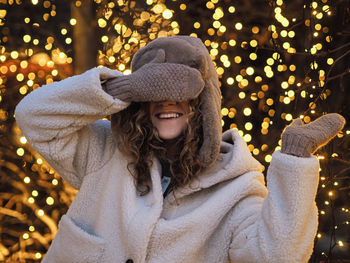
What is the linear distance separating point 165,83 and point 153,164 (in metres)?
0.32

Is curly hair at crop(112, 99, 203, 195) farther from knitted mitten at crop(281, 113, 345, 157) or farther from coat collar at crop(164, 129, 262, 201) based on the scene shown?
knitted mitten at crop(281, 113, 345, 157)

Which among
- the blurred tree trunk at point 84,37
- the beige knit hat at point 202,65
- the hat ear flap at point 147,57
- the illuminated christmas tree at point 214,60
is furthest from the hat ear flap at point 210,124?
the blurred tree trunk at point 84,37

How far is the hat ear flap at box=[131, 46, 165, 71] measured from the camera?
1.46 metres

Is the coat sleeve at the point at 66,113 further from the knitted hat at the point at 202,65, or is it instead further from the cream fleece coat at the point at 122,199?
the knitted hat at the point at 202,65

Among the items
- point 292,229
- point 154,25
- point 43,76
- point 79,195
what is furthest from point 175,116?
point 43,76

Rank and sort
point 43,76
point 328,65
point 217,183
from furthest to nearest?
point 43,76
point 328,65
point 217,183

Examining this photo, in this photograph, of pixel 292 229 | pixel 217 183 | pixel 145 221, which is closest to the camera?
pixel 292 229

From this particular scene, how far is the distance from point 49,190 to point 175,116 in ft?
4.20

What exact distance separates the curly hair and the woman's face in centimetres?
2

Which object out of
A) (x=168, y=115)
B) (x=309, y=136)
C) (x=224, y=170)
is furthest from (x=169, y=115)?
(x=309, y=136)

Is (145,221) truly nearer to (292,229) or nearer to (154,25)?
(292,229)

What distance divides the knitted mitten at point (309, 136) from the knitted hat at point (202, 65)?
249 millimetres

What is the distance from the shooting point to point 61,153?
5.05ft

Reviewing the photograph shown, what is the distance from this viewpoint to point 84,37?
2465 millimetres
